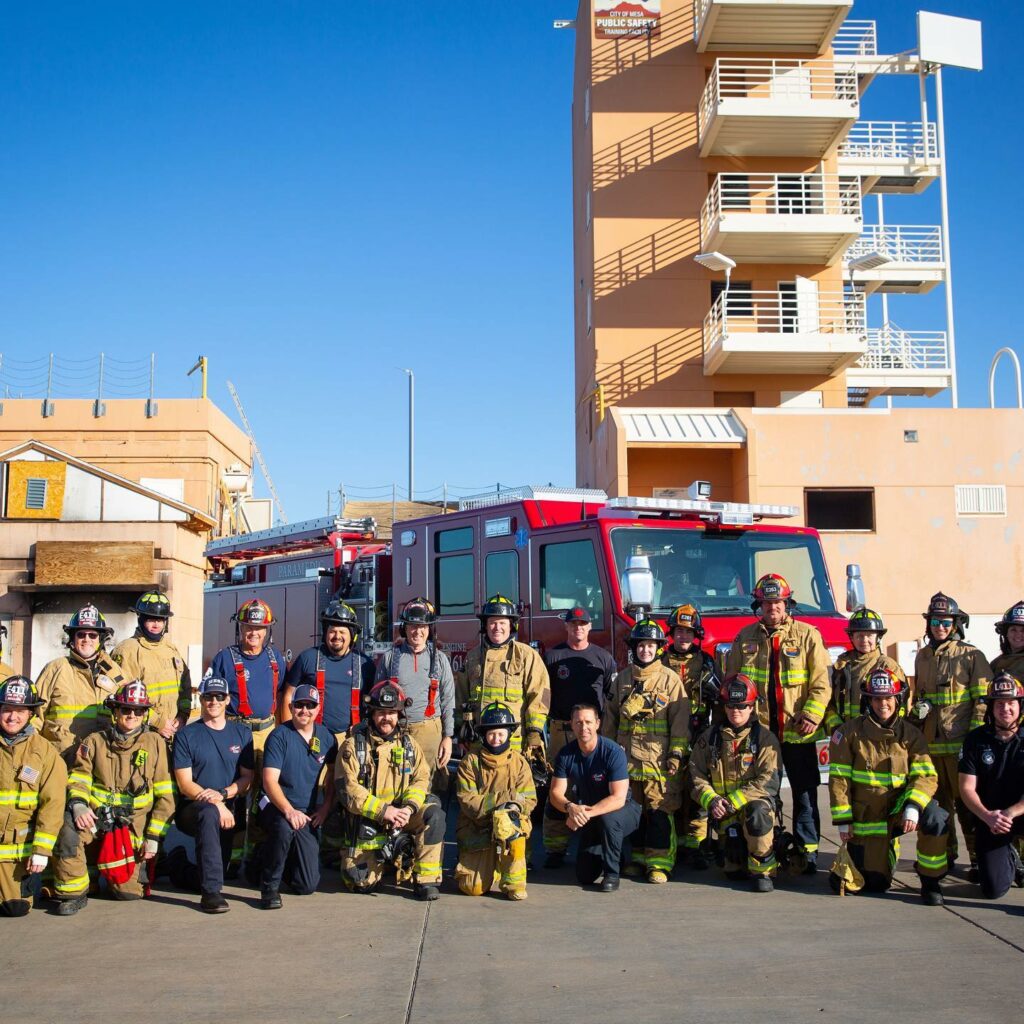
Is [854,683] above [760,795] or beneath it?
above

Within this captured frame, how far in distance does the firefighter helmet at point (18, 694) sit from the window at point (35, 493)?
865 centimetres

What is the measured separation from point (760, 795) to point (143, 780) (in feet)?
12.3

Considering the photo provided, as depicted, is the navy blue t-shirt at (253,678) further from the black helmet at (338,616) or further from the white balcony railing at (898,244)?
the white balcony railing at (898,244)

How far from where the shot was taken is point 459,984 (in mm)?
5164

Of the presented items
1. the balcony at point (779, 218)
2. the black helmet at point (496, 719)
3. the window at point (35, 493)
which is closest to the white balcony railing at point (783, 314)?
the balcony at point (779, 218)

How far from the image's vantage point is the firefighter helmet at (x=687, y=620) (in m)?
8.47

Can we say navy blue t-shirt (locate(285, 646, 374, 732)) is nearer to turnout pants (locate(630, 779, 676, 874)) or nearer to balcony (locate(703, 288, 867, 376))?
turnout pants (locate(630, 779, 676, 874))

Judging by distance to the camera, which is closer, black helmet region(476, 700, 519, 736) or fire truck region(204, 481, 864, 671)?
black helmet region(476, 700, 519, 736)

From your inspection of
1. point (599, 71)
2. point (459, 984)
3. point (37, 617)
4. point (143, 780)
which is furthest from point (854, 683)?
point (599, 71)

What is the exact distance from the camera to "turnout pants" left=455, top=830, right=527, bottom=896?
6805mm

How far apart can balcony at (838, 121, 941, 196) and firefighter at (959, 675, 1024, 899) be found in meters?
26.6

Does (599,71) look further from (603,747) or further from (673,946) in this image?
(673,946)

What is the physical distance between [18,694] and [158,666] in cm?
118

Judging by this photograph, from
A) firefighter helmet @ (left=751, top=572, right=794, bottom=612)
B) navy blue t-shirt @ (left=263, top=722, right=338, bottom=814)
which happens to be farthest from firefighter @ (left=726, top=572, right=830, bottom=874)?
navy blue t-shirt @ (left=263, top=722, right=338, bottom=814)
